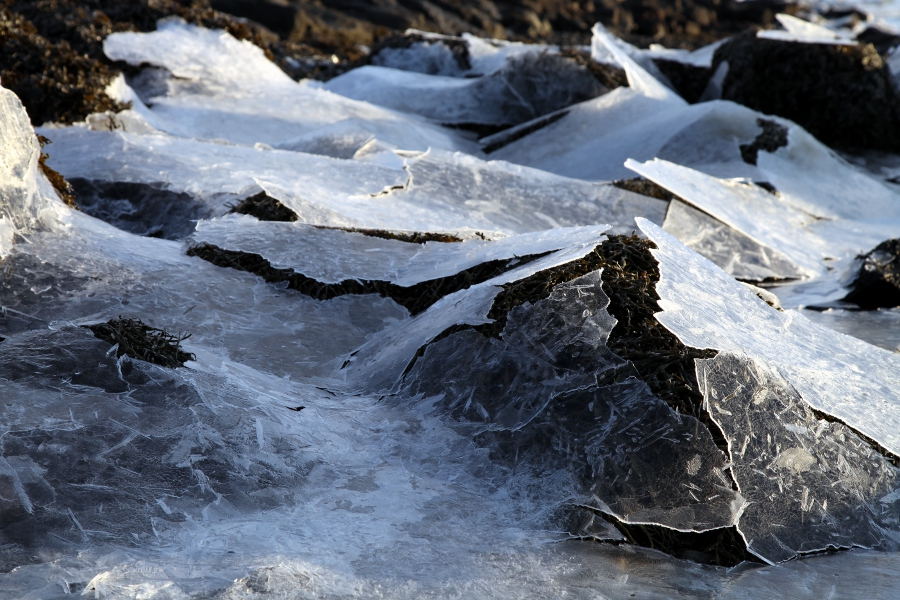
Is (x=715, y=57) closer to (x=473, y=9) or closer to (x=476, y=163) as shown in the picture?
(x=476, y=163)

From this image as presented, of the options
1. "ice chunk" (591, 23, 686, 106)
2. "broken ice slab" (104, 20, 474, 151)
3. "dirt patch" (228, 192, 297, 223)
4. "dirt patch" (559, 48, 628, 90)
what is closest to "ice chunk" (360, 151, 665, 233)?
"dirt patch" (228, 192, 297, 223)

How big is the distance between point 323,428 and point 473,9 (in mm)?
21878

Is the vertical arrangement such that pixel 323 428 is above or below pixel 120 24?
below

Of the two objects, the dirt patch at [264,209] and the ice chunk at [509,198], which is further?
the ice chunk at [509,198]

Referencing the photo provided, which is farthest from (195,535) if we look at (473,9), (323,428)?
(473,9)

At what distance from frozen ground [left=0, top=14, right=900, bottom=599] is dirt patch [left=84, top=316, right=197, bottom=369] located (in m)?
0.06

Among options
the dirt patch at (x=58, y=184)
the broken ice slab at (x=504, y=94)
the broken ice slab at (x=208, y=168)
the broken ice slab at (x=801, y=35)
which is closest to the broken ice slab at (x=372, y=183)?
the broken ice slab at (x=208, y=168)

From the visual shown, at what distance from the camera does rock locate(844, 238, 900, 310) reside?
4.38m

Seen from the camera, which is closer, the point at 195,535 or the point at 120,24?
the point at 195,535

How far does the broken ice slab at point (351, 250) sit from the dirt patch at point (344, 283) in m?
0.04

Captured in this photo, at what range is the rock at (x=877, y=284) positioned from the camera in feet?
14.4

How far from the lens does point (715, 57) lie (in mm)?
9688

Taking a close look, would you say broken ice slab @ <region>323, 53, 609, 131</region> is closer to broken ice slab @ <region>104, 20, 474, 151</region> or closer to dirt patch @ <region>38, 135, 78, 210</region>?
broken ice slab @ <region>104, 20, 474, 151</region>

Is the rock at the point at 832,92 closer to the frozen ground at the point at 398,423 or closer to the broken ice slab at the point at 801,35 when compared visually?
the broken ice slab at the point at 801,35
